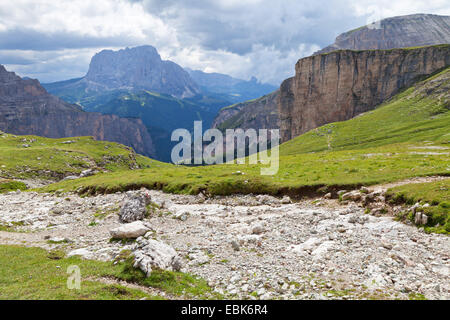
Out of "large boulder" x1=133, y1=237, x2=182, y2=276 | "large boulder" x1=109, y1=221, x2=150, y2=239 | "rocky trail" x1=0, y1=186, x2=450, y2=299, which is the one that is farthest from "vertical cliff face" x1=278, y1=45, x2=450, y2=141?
"large boulder" x1=133, y1=237, x2=182, y2=276

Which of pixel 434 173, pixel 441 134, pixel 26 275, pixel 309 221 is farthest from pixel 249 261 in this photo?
pixel 441 134

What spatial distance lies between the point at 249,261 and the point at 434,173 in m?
22.3

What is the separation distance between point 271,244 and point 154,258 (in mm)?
7769

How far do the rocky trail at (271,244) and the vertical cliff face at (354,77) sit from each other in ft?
562

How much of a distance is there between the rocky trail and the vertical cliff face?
171283 millimetres

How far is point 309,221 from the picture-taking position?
73.0 feet

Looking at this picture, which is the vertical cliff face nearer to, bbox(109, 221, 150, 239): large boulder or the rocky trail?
the rocky trail

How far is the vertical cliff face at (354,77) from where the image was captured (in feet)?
521

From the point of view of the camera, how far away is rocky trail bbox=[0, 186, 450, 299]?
42.3ft

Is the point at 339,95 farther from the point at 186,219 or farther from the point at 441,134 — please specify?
the point at 186,219

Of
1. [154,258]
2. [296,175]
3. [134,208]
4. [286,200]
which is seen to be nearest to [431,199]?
[286,200]

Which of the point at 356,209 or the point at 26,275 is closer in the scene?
the point at 26,275

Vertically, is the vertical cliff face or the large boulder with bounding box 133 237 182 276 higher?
the vertical cliff face

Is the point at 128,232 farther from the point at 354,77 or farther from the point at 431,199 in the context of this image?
the point at 354,77
